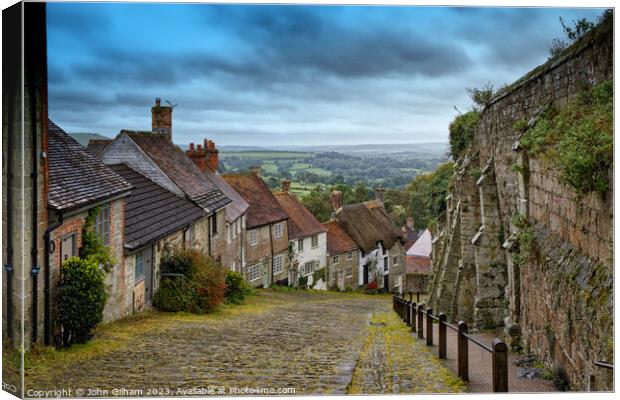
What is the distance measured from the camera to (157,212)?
1571cm

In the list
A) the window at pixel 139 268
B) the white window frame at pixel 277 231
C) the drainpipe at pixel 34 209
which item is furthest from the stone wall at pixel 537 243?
the window at pixel 139 268

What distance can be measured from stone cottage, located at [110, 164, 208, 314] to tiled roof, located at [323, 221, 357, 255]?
14.7 feet

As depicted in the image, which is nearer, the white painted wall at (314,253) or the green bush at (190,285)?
the green bush at (190,285)

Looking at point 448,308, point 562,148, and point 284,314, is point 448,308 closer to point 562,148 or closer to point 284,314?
point 284,314

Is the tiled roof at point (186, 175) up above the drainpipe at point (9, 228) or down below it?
above

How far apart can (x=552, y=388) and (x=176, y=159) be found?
14.0 meters

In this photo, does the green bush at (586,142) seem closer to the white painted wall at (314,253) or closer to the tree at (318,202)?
the tree at (318,202)

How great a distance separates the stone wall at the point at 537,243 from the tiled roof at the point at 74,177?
6.34 m

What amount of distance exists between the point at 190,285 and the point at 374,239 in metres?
6.60

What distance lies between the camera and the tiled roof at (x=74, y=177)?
8469 mm

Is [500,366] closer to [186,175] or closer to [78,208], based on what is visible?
[78,208]

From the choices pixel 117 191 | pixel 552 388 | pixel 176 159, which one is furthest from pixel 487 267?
pixel 176 159

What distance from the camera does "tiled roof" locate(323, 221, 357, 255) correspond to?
21116 mm

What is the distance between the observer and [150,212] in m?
15.1
